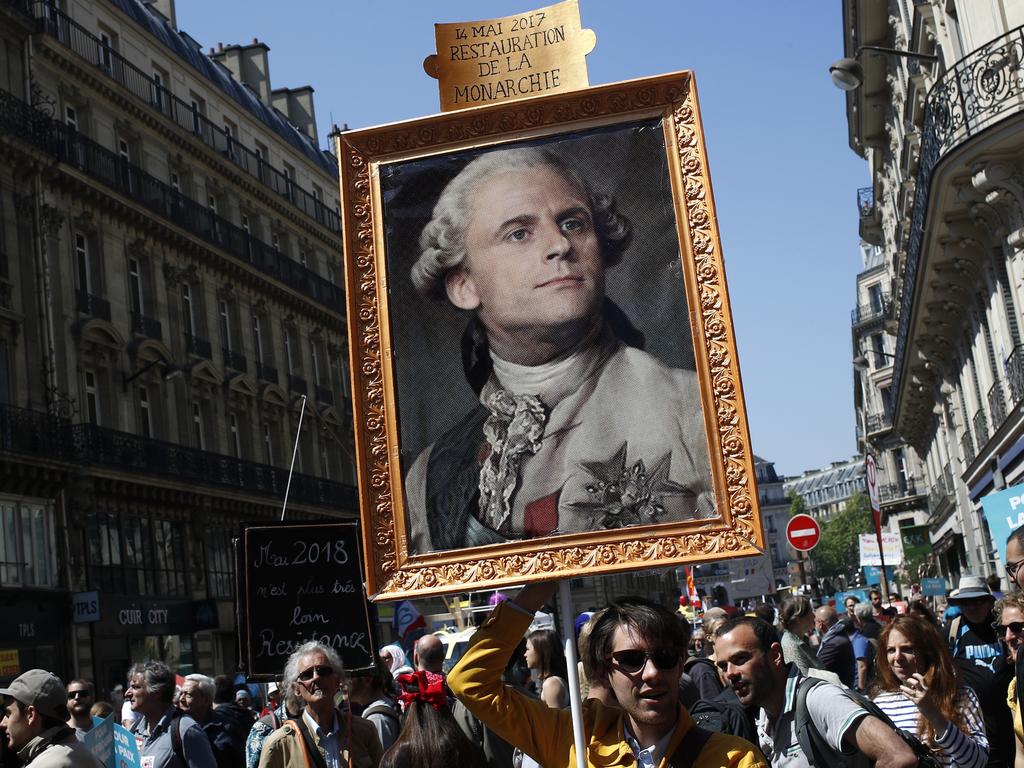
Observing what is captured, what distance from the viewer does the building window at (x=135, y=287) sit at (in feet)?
107

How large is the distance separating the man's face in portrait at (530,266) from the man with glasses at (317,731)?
189cm

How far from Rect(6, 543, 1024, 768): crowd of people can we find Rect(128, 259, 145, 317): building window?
25.0m

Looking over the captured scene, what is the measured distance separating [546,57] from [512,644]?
268cm

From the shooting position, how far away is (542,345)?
546cm

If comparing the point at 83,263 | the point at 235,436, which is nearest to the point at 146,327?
the point at 83,263

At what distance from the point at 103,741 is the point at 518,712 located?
4038mm

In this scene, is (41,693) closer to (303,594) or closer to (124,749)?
(124,749)

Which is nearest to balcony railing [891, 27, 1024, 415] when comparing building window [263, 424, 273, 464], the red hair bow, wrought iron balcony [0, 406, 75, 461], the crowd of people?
the crowd of people

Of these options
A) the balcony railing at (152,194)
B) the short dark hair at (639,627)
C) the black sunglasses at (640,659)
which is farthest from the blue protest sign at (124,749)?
the balcony railing at (152,194)

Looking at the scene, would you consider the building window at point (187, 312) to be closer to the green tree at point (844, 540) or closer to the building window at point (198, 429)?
the building window at point (198, 429)

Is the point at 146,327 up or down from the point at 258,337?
down

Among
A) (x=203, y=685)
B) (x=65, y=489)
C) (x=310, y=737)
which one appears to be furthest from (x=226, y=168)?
(x=310, y=737)

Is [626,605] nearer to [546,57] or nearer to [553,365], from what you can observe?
[553,365]

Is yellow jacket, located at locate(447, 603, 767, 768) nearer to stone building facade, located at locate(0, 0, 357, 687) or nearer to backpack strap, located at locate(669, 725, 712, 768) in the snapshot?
backpack strap, located at locate(669, 725, 712, 768)
